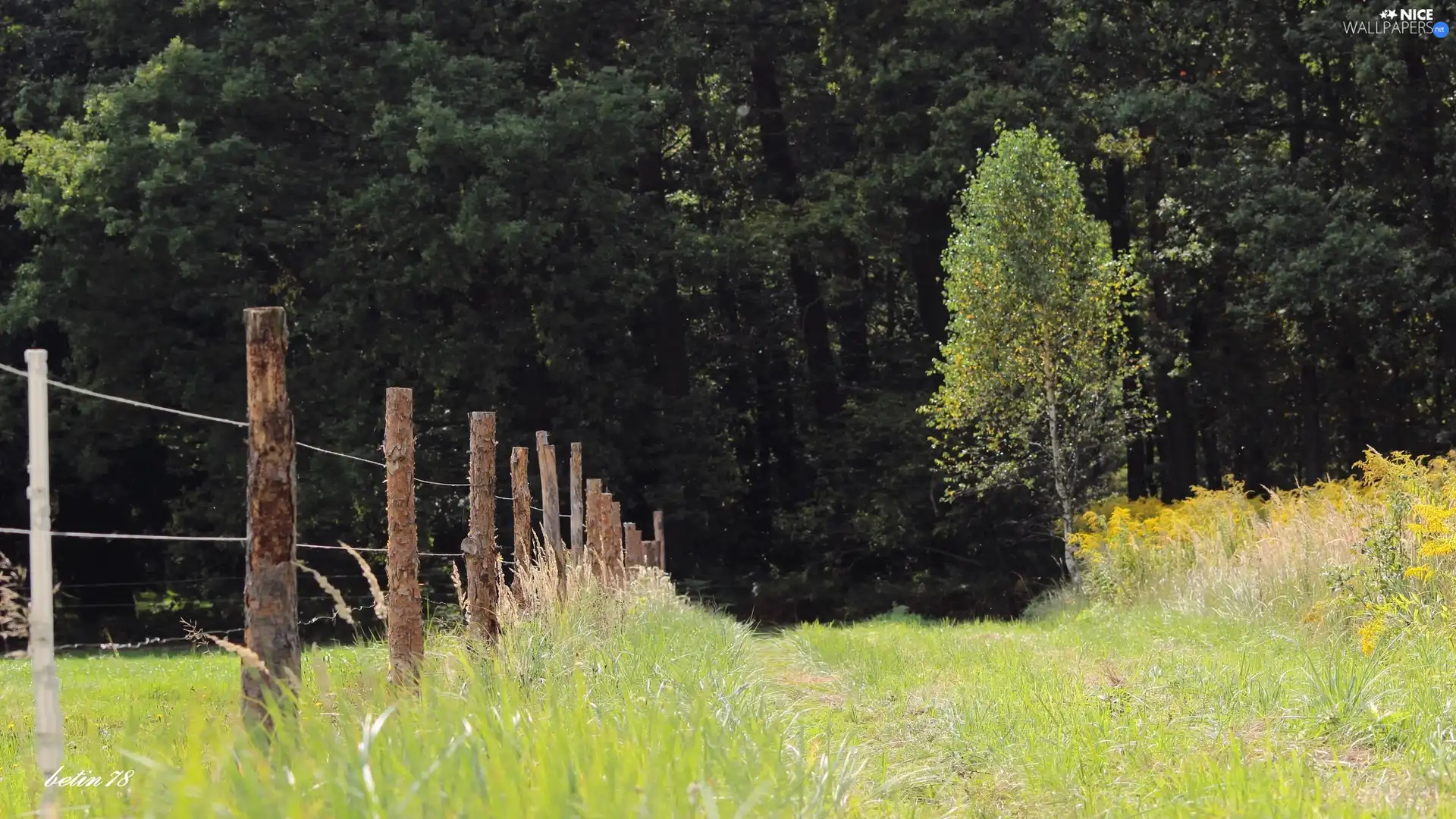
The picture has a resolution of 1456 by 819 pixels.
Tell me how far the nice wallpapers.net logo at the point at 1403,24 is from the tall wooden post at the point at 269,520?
23.8 meters

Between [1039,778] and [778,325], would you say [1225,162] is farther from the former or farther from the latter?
[1039,778]

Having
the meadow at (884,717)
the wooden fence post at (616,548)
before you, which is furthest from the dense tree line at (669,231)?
the meadow at (884,717)

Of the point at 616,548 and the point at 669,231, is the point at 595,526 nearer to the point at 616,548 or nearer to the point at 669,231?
the point at 616,548

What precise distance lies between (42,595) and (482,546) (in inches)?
163

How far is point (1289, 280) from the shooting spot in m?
25.3

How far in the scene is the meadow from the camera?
335cm

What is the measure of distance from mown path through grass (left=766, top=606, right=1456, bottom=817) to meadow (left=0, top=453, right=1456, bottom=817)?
20 mm

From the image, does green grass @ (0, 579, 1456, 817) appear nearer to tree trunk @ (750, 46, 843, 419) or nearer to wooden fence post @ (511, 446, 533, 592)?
wooden fence post @ (511, 446, 533, 592)

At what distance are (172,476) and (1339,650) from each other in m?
25.3

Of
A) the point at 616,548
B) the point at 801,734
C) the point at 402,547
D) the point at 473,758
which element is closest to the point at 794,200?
the point at 616,548

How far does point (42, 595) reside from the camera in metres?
4.25

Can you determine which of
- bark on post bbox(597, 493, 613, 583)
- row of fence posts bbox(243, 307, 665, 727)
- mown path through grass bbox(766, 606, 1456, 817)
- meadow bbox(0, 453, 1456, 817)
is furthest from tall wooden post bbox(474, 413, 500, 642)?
bark on post bbox(597, 493, 613, 583)

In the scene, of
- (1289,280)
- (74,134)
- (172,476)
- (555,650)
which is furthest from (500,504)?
(555,650)

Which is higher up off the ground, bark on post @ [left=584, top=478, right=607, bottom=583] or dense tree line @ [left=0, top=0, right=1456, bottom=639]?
dense tree line @ [left=0, top=0, right=1456, bottom=639]
